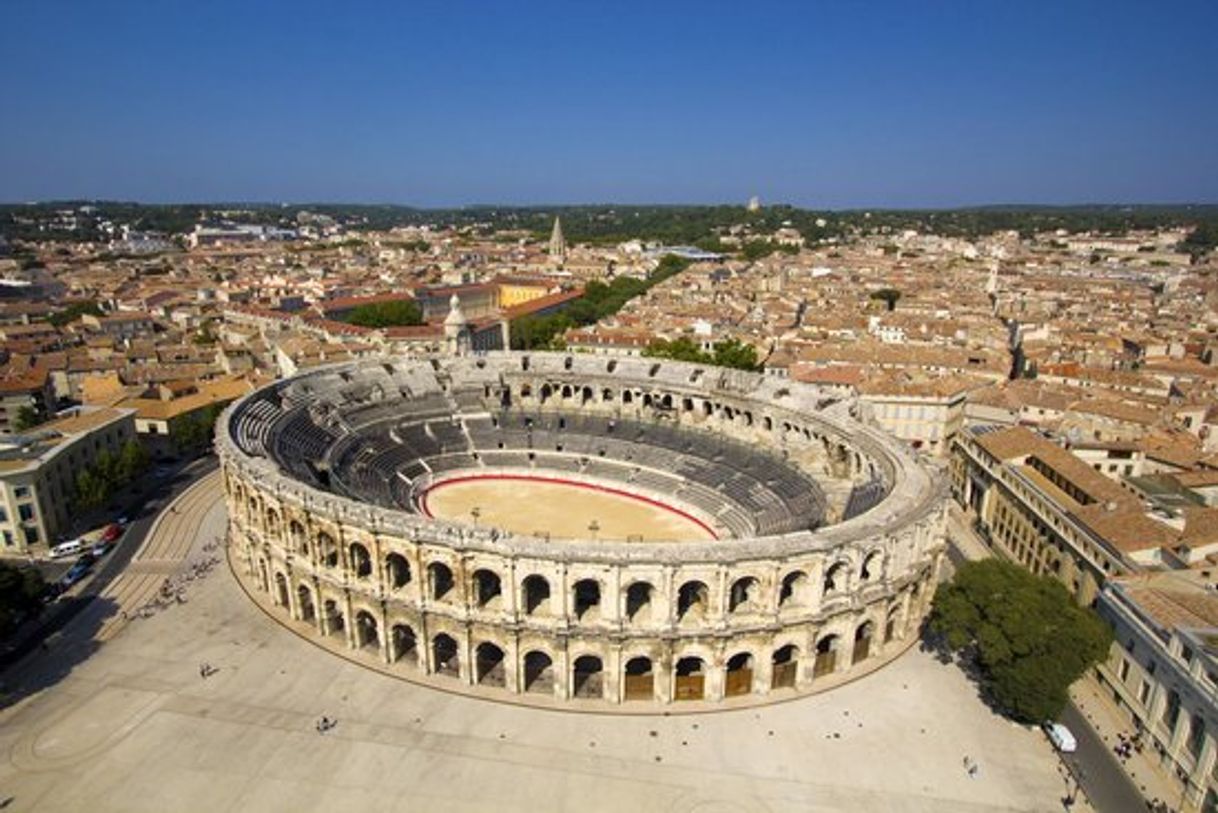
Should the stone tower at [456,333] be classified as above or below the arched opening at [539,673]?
above

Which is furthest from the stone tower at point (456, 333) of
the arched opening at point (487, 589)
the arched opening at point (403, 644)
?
the arched opening at point (403, 644)

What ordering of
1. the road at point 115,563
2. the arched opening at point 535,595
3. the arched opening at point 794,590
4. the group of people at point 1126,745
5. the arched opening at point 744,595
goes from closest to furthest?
1. the group of people at point 1126,745
2. the arched opening at point 744,595
3. the arched opening at point 794,590
4. the arched opening at point 535,595
5. the road at point 115,563

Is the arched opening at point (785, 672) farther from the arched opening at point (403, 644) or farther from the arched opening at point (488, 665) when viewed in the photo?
the arched opening at point (403, 644)

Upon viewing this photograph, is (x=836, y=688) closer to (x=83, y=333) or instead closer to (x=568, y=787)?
(x=568, y=787)

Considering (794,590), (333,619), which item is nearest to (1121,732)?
(794,590)

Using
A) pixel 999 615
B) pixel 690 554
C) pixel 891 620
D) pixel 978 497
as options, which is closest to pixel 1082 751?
pixel 999 615

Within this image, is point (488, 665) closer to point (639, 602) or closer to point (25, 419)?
point (639, 602)

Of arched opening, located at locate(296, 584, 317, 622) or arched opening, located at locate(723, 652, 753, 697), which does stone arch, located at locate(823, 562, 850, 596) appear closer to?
arched opening, located at locate(723, 652, 753, 697)
